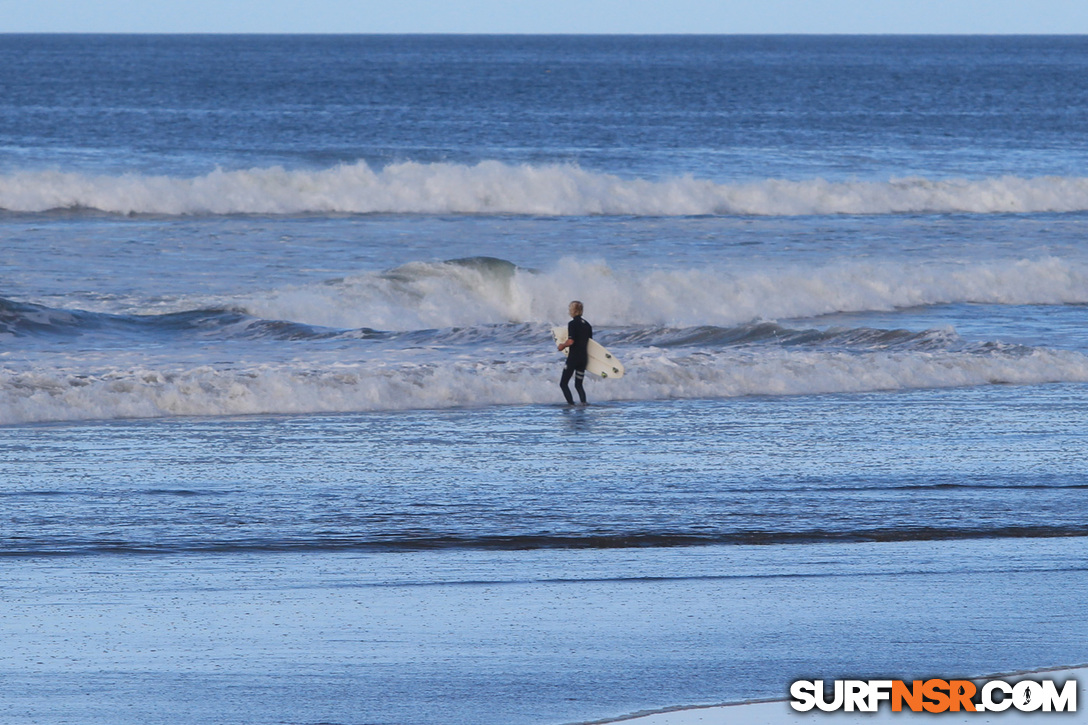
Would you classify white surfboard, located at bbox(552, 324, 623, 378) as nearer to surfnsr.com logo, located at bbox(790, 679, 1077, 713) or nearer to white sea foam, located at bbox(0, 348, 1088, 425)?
white sea foam, located at bbox(0, 348, 1088, 425)

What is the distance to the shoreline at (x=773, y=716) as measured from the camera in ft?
17.7

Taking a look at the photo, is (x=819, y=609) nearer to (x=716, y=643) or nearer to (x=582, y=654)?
(x=716, y=643)

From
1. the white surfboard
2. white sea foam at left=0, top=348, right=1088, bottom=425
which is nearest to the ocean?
white sea foam at left=0, top=348, right=1088, bottom=425

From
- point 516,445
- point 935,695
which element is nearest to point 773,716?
point 935,695

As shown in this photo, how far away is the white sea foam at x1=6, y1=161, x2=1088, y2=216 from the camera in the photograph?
3425 cm

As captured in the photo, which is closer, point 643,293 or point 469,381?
point 469,381

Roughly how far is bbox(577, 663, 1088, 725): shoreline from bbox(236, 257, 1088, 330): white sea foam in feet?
50.7

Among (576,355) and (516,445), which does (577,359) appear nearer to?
(576,355)

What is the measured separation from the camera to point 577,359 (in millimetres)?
14570

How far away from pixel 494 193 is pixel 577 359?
916 inches

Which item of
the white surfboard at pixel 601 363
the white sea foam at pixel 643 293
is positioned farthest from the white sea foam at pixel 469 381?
the white sea foam at pixel 643 293

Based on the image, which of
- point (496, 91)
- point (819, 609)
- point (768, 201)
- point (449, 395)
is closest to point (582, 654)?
point (819, 609)

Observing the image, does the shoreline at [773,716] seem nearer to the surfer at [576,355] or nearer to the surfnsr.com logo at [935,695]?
the surfnsr.com logo at [935,695]

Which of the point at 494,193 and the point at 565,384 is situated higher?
the point at 494,193
